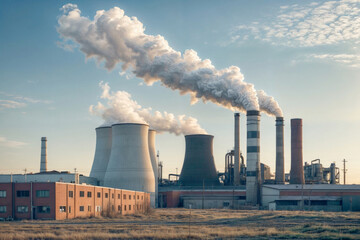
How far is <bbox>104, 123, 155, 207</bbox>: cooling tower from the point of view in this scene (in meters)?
52.1

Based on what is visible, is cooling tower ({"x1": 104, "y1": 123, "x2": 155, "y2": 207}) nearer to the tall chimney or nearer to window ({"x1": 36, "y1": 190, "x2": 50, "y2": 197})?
window ({"x1": 36, "y1": 190, "x2": 50, "y2": 197})

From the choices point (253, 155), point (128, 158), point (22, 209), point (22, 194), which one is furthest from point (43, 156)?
point (253, 155)

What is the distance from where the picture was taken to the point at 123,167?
52.7m

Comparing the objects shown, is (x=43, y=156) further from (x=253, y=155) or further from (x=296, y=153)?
(x=296, y=153)

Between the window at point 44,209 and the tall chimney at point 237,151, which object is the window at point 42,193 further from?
the tall chimney at point 237,151

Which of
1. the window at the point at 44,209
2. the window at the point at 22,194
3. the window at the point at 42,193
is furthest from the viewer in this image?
the window at the point at 22,194

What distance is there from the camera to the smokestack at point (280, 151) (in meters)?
63.0

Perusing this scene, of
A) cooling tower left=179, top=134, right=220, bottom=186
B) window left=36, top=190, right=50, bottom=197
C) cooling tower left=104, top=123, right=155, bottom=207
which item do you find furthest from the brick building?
cooling tower left=179, top=134, right=220, bottom=186

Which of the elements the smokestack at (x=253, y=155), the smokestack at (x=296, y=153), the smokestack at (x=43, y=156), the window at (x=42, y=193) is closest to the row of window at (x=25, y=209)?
the window at (x=42, y=193)

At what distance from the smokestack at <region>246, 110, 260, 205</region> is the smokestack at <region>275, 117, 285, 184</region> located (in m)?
5.24

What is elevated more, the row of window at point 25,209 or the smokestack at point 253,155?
the smokestack at point 253,155

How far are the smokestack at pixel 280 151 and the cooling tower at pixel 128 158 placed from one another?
62.1ft

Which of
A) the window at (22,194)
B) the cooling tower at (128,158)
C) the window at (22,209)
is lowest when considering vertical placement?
the window at (22,209)

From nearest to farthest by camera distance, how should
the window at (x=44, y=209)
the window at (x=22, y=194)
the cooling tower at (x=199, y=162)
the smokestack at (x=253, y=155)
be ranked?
the window at (x=44, y=209) < the window at (x=22, y=194) < the smokestack at (x=253, y=155) < the cooling tower at (x=199, y=162)
